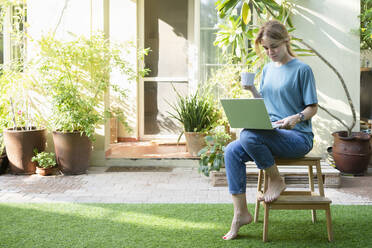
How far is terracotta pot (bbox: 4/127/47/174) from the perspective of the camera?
209 inches

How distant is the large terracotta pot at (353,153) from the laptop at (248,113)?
8.22ft

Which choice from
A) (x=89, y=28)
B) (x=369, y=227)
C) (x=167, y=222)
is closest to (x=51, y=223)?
(x=167, y=222)

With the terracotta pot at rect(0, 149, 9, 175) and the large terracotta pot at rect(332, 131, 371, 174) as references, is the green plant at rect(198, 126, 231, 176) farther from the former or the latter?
the terracotta pot at rect(0, 149, 9, 175)

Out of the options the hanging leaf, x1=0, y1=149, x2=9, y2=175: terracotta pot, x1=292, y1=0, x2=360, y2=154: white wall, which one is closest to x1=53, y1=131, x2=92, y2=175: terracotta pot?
x1=0, y1=149, x2=9, y2=175: terracotta pot

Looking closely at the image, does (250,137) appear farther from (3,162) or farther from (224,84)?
(3,162)

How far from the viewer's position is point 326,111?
18.0ft

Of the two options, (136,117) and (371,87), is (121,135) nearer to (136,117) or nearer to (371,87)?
(136,117)

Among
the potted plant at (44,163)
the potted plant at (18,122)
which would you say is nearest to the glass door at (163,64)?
the potted plant at (18,122)

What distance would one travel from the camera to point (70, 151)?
17.6 feet

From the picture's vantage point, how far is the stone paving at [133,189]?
4.30 m

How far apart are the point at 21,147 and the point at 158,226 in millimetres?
2602

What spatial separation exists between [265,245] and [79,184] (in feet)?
8.33

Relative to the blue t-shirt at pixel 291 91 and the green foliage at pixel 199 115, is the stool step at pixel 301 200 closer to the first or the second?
the blue t-shirt at pixel 291 91

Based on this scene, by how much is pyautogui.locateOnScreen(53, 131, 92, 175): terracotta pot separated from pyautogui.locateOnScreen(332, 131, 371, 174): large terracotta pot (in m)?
2.93
